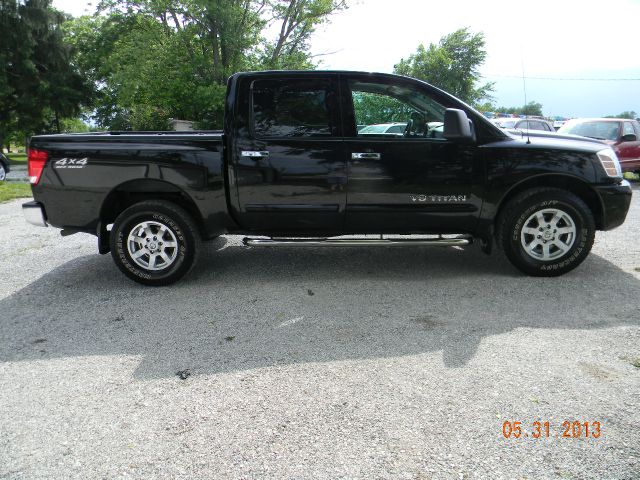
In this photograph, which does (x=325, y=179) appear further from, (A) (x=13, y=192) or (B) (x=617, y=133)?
(B) (x=617, y=133)

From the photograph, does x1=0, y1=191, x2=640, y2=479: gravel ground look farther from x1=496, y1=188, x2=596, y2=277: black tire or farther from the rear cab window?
the rear cab window

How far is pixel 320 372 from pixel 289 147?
7.30ft

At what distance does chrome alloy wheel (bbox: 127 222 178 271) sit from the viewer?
4598 millimetres

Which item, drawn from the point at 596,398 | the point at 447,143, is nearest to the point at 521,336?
the point at 596,398

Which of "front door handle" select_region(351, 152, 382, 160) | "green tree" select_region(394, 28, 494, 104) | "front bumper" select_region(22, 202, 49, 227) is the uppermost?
"green tree" select_region(394, 28, 494, 104)

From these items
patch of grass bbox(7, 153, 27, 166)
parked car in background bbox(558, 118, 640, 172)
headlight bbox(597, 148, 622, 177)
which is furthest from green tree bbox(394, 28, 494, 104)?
headlight bbox(597, 148, 622, 177)

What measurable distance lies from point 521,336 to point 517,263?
1.37m

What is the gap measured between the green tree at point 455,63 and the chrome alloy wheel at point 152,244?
32.9 meters

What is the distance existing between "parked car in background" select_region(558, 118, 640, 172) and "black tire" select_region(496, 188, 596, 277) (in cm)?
922

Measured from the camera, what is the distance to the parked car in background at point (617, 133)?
12672 mm
